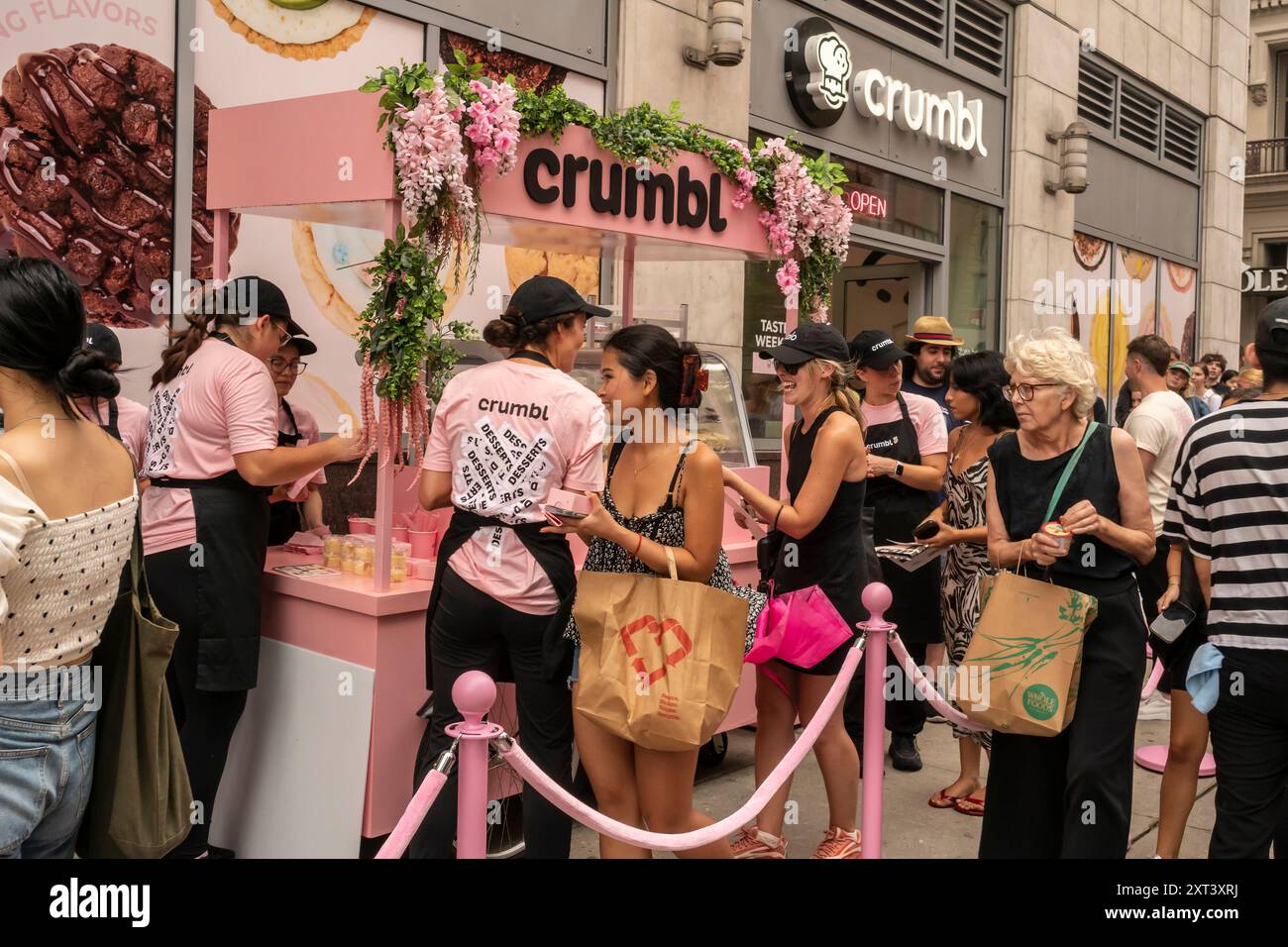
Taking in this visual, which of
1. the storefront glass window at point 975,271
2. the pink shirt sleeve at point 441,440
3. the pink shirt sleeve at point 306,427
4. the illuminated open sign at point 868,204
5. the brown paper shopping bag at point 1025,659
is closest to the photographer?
the brown paper shopping bag at point 1025,659

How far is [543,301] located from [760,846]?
6.83ft

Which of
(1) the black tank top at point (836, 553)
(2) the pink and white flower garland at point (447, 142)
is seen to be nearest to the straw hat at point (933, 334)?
(1) the black tank top at point (836, 553)

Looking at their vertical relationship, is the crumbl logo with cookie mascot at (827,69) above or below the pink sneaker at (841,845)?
above

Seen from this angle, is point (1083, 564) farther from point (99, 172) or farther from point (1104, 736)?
point (99, 172)

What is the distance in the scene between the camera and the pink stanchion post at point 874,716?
3732 mm

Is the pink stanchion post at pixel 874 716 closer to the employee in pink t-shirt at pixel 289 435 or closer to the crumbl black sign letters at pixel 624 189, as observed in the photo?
the crumbl black sign letters at pixel 624 189

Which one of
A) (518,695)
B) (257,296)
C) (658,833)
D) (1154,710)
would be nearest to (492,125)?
(257,296)

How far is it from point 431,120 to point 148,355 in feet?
8.85

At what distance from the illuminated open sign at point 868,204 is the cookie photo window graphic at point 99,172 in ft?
20.8

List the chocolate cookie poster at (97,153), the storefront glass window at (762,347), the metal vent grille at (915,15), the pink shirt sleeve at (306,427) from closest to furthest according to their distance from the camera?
the pink shirt sleeve at (306,427), the chocolate cookie poster at (97,153), the storefront glass window at (762,347), the metal vent grille at (915,15)

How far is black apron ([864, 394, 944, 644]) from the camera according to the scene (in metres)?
5.57

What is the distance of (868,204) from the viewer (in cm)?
1109

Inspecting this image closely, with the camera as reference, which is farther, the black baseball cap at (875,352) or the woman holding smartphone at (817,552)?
the black baseball cap at (875,352)
